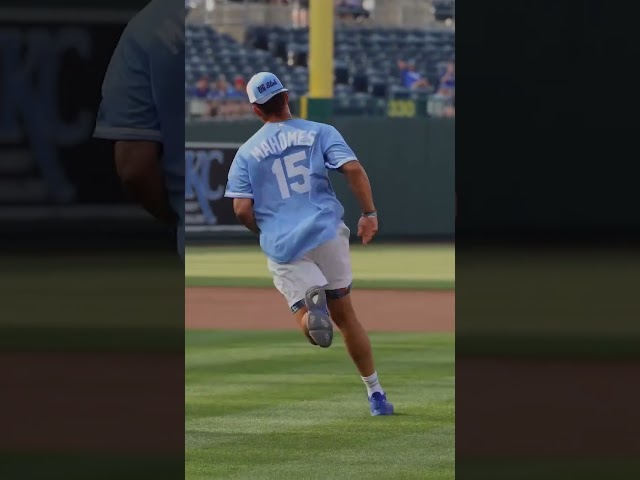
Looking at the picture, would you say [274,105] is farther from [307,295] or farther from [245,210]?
[307,295]

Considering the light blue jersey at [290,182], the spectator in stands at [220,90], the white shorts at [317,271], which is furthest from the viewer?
the spectator in stands at [220,90]

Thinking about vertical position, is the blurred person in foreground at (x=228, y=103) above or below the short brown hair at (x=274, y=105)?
below

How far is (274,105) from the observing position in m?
7.97

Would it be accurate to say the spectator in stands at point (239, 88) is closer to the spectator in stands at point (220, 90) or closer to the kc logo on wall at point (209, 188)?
the spectator in stands at point (220, 90)

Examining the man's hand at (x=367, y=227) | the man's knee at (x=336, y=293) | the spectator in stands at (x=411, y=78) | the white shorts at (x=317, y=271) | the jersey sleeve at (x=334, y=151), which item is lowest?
the man's knee at (x=336, y=293)

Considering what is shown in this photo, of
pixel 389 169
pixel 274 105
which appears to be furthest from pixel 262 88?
pixel 389 169

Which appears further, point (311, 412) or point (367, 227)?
point (367, 227)

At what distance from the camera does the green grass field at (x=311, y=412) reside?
5348mm

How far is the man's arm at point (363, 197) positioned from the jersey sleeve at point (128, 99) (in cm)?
516

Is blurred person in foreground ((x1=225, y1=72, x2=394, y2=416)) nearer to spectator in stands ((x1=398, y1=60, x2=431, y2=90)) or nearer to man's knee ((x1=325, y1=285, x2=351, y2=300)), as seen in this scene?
man's knee ((x1=325, y1=285, x2=351, y2=300))

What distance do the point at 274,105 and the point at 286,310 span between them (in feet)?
20.4

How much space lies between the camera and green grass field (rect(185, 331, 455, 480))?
211 inches

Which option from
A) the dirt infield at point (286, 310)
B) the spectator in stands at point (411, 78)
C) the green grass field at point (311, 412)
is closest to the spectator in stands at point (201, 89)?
the spectator in stands at point (411, 78)

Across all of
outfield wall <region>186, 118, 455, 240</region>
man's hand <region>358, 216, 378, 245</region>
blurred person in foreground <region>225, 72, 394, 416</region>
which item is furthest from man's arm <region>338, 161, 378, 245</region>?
outfield wall <region>186, 118, 455, 240</region>
